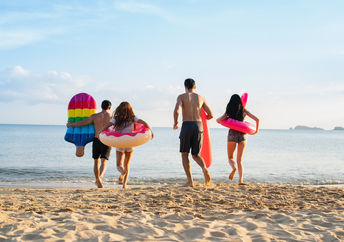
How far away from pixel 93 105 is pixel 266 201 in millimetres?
4055

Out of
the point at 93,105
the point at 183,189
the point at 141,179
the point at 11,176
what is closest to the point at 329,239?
the point at 183,189

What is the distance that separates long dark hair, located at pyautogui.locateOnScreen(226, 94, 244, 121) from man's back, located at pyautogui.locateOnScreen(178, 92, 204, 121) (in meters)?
0.90

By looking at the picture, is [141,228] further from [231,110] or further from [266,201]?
[231,110]

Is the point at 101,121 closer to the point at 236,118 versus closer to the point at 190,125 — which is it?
the point at 190,125

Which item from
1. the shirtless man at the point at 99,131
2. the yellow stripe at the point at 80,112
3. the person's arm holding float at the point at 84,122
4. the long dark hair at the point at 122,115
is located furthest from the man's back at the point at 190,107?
the yellow stripe at the point at 80,112

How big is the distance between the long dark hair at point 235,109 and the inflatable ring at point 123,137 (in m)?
1.75

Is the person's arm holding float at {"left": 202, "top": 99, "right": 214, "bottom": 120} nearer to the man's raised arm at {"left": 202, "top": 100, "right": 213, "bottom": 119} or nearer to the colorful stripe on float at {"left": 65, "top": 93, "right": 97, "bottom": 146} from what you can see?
the man's raised arm at {"left": 202, "top": 100, "right": 213, "bottom": 119}

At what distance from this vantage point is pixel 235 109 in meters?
7.11

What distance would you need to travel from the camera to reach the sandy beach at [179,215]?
358 cm

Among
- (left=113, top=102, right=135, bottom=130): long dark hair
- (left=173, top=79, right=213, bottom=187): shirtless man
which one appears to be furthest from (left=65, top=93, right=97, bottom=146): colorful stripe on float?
(left=173, top=79, right=213, bottom=187): shirtless man

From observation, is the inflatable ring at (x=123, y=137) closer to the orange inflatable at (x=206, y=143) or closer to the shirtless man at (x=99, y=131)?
the shirtless man at (x=99, y=131)

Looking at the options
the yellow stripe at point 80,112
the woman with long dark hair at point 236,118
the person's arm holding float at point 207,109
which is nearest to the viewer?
the person's arm holding float at point 207,109

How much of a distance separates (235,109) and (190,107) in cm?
115

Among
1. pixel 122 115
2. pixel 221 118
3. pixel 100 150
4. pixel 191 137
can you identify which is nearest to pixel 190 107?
pixel 191 137
